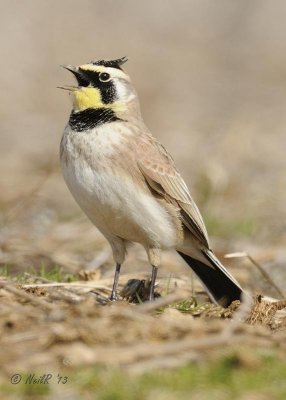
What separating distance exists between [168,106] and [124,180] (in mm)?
12753

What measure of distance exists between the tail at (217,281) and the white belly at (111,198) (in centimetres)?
64

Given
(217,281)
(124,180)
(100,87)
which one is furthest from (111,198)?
(217,281)

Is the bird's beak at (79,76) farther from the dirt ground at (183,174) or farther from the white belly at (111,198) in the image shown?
the dirt ground at (183,174)

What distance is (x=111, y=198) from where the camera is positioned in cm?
711

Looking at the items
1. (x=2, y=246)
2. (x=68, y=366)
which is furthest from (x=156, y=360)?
(x=2, y=246)

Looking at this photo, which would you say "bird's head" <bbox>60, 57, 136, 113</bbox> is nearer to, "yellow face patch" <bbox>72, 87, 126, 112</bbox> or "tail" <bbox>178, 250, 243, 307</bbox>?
"yellow face patch" <bbox>72, 87, 126, 112</bbox>

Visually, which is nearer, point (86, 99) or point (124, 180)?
point (124, 180)

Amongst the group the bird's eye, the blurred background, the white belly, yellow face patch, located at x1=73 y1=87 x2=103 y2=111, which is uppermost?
the bird's eye

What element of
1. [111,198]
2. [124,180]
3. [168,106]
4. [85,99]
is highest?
[85,99]

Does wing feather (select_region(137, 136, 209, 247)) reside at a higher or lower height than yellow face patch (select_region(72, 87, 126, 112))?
lower

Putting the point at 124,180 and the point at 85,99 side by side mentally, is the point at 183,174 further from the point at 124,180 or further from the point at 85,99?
the point at 124,180

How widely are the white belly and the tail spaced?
643 millimetres

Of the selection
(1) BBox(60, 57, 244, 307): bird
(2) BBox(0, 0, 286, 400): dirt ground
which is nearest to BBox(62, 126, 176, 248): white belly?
(1) BBox(60, 57, 244, 307): bird

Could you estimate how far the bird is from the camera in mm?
7152
